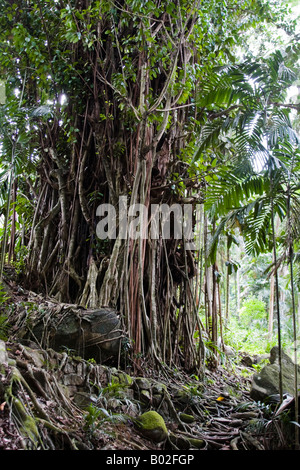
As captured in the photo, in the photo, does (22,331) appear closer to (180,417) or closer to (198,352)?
(180,417)

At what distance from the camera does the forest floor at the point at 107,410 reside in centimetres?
179

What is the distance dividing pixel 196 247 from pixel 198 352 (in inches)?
52.8

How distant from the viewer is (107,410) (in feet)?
8.13

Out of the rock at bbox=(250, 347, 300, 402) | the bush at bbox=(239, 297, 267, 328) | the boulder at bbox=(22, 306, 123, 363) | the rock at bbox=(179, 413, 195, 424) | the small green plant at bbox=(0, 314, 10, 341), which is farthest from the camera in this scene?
the bush at bbox=(239, 297, 267, 328)

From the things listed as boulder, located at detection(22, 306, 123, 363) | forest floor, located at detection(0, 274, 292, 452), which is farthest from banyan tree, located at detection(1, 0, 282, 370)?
forest floor, located at detection(0, 274, 292, 452)

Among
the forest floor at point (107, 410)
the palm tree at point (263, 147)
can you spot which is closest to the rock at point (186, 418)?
the forest floor at point (107, 410)

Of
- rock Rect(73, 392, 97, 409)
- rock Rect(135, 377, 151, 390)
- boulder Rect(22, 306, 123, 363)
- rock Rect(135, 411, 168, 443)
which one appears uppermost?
boulder Rect(22, 306, 123, 363)

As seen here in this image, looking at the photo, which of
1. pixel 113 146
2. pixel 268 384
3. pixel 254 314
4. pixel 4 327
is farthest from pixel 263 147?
pixel 254 314

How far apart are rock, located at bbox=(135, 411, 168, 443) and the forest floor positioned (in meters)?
0.02

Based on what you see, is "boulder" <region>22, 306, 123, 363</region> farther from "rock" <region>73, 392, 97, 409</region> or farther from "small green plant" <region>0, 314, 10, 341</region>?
"rock" <region>73, 392, 97, 409</region>

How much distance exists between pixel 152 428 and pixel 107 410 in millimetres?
328

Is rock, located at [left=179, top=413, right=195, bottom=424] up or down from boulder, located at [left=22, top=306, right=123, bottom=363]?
down

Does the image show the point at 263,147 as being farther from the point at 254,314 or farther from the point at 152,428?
the point at 254,314

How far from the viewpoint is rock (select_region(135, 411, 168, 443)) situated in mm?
2402
